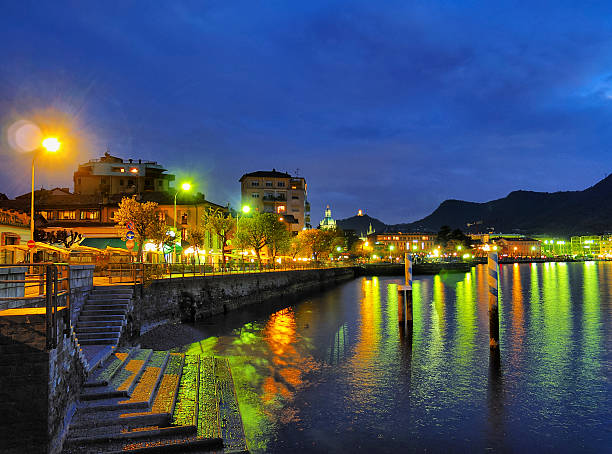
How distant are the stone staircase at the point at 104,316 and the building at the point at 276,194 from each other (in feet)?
320

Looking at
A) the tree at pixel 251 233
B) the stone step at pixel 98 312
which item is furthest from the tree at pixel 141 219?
the tree at pixel 251 233

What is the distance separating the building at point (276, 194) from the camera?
12131 cm

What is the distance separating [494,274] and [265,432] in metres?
15.9

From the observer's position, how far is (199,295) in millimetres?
34969

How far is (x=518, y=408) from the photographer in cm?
1545

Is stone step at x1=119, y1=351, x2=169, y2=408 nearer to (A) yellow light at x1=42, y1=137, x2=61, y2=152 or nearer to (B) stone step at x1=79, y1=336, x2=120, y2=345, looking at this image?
(B) stone step at x1=79, y1=336, x2=120, y2=345

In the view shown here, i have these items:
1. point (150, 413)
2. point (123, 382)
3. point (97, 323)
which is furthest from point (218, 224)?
point (150, 413)

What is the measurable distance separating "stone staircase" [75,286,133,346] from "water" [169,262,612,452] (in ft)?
15.1

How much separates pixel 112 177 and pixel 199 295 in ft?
209

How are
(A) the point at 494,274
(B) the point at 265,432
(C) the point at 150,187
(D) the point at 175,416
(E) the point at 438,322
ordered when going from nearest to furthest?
(D) the point at 175,416 → (B) the point at 265,432 → (A) the point at 494,274 → (E) the point at 438,322 → (C) the point at 150,187

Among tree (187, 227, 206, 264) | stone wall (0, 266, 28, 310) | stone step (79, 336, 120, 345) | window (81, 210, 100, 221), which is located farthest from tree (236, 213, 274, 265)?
stone wall (0, 266, 28, 310)

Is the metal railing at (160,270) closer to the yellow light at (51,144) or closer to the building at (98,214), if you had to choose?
the building at (98,214)

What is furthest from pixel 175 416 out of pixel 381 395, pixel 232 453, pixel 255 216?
pixel 255 216

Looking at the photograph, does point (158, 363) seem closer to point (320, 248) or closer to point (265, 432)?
point (265, 432)
